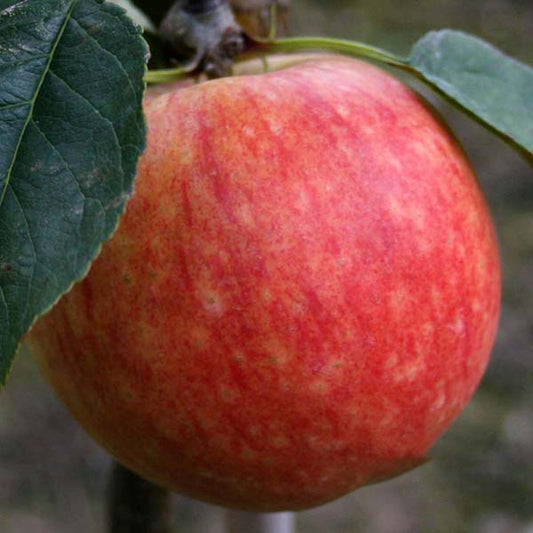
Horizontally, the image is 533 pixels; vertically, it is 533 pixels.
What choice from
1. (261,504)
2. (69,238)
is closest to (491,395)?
(261,504)

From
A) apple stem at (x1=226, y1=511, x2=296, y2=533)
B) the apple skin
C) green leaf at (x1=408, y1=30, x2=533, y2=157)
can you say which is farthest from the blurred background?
the apple skin

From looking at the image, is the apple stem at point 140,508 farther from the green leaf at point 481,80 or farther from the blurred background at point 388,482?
the blurred background at point 388,482

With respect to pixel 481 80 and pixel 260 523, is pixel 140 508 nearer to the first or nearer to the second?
pixel 260 523

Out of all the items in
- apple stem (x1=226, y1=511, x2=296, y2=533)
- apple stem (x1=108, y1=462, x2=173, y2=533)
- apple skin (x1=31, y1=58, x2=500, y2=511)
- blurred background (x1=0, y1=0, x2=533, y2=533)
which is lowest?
blurred background (x1=0, y1=0, x2=533, y2=533)

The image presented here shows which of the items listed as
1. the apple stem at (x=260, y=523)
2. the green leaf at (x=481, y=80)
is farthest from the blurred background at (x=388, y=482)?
the green leaf at (x=481, y=80)

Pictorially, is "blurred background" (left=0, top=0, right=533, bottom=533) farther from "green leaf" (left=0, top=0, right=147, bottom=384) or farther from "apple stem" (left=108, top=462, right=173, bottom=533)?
"green leaf" (left=0, top=0, right=147, bottom=384)

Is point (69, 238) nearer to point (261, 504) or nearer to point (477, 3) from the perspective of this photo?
point (261, 504)
